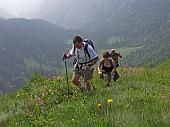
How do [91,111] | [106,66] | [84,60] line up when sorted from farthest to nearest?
[106,66] < [84,60] < [91,111]

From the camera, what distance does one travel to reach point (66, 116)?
28.3 feet

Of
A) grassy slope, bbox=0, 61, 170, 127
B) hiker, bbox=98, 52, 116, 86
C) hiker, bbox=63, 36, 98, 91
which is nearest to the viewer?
grassy slope, bbox=0, 61, 170, 127

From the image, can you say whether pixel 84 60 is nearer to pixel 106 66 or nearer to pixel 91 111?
pixel 106 66

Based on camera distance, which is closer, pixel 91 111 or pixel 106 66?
pixel 91 111

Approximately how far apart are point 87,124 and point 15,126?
7.96ft

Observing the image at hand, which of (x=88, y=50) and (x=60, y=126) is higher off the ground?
(x=88, y=50)

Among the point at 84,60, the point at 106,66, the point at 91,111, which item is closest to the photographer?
the point at 91,111

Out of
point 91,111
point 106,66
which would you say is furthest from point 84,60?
point 91,111

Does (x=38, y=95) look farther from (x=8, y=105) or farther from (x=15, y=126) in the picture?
(x=15, y=126)

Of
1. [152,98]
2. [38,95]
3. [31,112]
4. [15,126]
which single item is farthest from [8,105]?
[152,98]

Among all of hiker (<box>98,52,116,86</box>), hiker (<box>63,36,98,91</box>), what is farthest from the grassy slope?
hiker (<box>98,52,116,86</box>)

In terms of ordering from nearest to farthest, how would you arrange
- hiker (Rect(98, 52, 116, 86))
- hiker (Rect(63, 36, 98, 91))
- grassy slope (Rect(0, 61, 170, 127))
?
grassy slope (Rect(0, 61, 170, 127))
hiker (Rect(63, 36, 98, 91))
hiker (Rect(98, 52, 116, 86))

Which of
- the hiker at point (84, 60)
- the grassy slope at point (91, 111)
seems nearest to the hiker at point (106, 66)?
the hiker at point (84, 60)

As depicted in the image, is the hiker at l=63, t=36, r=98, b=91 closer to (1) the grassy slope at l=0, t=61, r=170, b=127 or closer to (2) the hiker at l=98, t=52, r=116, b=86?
(1) the grassy slope at l=0, t=61, r=170, b=127
